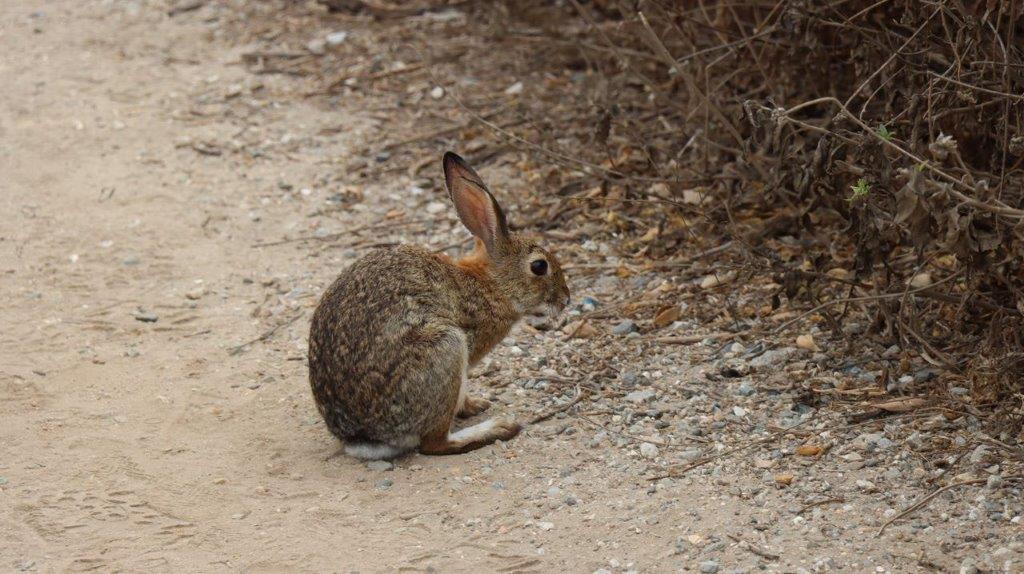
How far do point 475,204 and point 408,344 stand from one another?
931mm

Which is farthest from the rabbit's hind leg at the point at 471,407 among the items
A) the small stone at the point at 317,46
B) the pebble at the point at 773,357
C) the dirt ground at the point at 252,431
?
the small stone at the point at 317,46

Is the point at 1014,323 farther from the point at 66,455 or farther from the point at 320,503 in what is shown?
the point at 66,455

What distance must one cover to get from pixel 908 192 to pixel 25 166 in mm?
7167

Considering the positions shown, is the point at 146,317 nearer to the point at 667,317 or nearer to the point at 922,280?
the point at 667,317

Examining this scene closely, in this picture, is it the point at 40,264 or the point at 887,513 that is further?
the point at 40,264

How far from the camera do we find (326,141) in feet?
32.2

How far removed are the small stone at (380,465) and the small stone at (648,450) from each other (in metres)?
1.16

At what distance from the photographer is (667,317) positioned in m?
7.05

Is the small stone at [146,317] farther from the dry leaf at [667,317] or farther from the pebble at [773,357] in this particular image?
the pebble at [773,357]

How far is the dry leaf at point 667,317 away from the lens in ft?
23.1

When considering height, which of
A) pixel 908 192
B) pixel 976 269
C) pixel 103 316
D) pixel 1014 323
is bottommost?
pixel 103 316

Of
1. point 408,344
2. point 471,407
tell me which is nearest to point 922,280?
point 471,407

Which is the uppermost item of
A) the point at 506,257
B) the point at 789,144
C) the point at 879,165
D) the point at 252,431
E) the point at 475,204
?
the point at 879,165

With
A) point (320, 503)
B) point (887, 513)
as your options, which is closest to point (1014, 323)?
point (887, 513)
